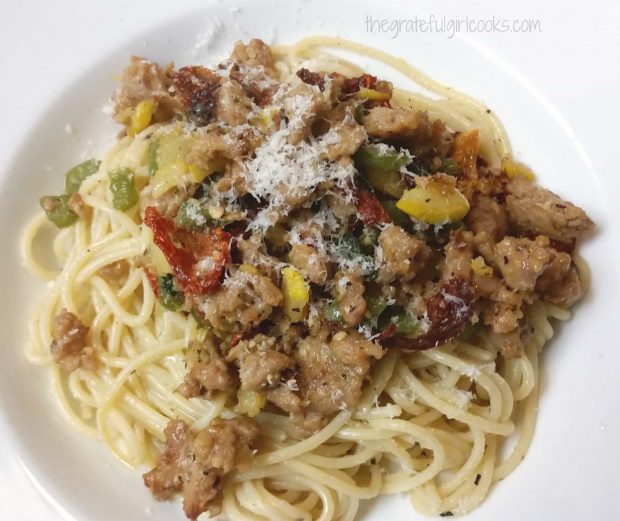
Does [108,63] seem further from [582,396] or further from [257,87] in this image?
[582,396]

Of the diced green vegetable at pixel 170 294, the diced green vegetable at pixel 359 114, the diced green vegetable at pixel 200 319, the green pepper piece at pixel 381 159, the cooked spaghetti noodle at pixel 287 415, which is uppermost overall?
the diced green vegetable at pixel 359 114

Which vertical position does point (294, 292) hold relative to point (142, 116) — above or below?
below

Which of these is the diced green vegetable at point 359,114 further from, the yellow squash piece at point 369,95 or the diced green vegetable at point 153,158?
the diced green vegetable at point 153,158

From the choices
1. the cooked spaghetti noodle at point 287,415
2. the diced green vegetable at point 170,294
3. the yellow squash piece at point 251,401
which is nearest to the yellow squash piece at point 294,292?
the yellow squash piece at point 251,401

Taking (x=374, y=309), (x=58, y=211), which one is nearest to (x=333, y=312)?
(x=374, y=309)

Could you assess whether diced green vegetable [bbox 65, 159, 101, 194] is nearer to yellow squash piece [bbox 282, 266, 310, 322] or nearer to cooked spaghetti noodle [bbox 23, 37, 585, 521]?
cooked spaghetti noodle [bbox 23, 37, 585, 521]

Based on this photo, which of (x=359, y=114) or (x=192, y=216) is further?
Result: (x=359, y=114)

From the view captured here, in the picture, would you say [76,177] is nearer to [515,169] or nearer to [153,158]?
[153,158]
